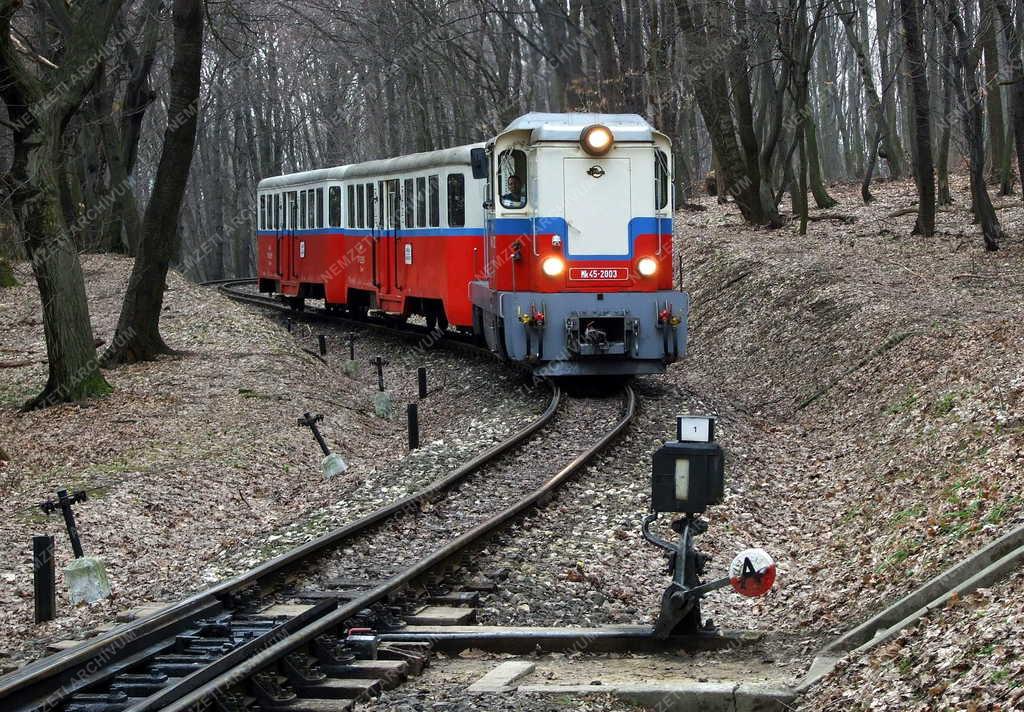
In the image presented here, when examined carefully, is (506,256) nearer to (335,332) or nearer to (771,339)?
(771,339)

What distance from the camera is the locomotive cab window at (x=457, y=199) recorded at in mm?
18891

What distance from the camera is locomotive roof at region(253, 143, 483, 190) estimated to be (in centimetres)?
1895

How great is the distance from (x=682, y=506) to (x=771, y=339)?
12322 millimetres

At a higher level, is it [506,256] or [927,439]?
[506,256]

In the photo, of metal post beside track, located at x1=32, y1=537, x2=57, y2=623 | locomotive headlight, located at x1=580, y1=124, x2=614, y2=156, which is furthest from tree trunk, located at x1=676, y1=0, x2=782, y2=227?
metal post beside track, located at x1=32, y1=537, x2=57, y2=623

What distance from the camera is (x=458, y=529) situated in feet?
31.8

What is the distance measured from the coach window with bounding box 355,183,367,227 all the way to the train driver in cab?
8109 millimetres

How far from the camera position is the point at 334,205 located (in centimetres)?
2519

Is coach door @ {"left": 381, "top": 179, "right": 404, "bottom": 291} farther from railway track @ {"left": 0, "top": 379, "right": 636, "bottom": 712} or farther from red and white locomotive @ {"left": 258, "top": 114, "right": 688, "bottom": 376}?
railway track @ {"left": 0, "top": 379, "right": 636, "bottom": 712}

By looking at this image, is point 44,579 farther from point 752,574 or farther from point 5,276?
point 5,276

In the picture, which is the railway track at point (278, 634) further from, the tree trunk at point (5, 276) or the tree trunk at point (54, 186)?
the tree trunk at point (5, 276)

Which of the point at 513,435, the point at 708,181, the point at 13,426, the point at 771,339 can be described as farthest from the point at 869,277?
the point at 708,181

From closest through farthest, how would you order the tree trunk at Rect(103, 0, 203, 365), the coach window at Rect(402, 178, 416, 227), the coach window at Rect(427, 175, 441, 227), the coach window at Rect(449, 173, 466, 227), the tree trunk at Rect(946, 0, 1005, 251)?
the tree trunk at Rect(103, 0, 203, 365)
the coach window at Rect(449, 173, 466, 227)
the coach window at Rect(427, 175, 441, 227)
the tree trunk at Rect(946, 0, 1005, 251)
the coach window at Rect(402, 178, 416, 227)

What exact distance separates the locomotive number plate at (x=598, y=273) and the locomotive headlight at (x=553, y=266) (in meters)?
0.14
